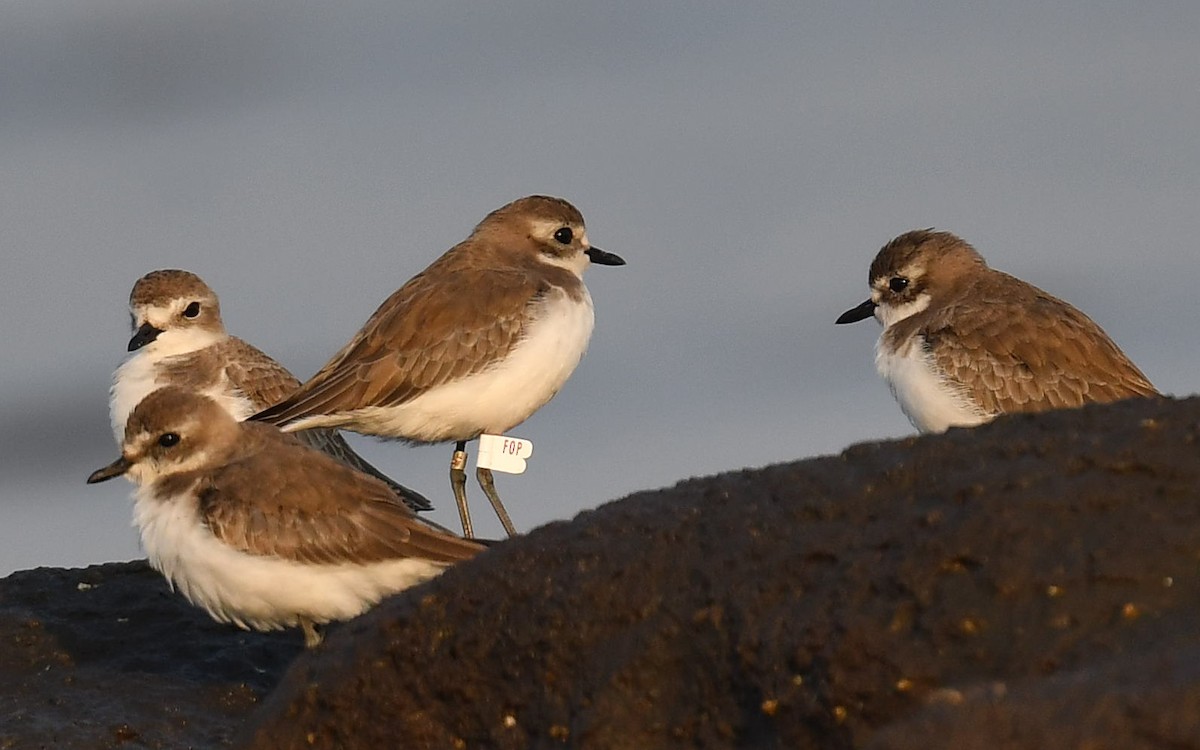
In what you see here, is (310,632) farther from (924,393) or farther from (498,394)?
(924,393)

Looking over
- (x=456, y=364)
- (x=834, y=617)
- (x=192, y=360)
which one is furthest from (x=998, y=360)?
(x=834, y=617)

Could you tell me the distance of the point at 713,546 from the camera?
5328mm

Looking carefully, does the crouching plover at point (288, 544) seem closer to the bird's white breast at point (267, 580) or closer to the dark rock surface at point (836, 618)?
the bird's white breast at point (267, 580)

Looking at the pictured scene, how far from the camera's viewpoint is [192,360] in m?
11.6

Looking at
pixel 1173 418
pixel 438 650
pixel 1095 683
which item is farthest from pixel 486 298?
pixel 1095 683

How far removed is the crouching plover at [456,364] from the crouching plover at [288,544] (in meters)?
1.39

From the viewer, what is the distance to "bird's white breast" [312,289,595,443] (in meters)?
9.98

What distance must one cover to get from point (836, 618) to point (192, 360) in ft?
24.7

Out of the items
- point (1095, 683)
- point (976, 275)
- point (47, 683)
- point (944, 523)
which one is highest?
Answer: point (976, 275)

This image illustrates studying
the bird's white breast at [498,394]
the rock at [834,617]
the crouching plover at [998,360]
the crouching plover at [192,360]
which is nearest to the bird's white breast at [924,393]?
the crouching plover at [998,360]

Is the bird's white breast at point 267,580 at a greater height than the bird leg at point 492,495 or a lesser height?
lesser

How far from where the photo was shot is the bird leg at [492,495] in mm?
10352

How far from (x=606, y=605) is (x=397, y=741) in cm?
77

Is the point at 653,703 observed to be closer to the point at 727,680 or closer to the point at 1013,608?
the point at 727,680
